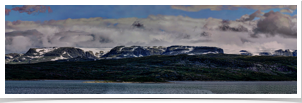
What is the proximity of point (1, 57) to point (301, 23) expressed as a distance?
84886 millimetres
